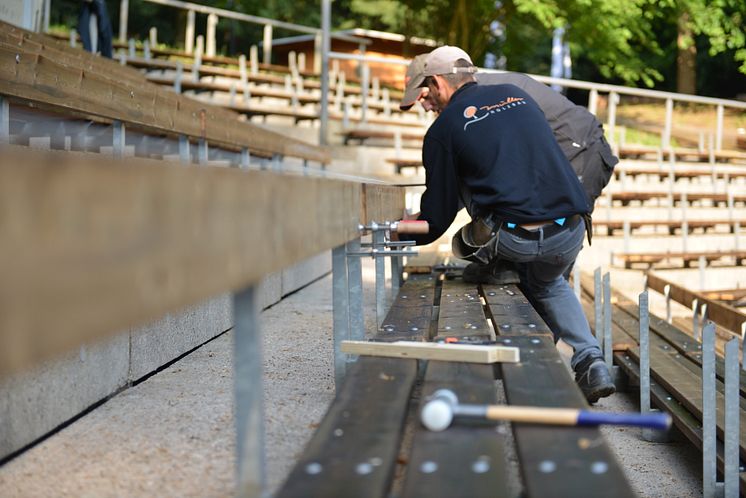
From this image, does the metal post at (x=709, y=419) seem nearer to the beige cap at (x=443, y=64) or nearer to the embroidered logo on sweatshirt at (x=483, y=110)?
the embroidered logo on sweatshirt at (x=483, y=110)

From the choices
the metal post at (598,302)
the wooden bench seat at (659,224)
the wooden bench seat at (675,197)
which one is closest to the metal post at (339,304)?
the metal post at (598,302)

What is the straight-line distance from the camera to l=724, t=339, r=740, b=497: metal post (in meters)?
3.24

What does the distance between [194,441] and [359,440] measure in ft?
2.91

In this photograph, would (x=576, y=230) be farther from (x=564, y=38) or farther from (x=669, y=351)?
(x=564, y=38)

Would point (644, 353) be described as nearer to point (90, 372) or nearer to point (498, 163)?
point (498, 163)

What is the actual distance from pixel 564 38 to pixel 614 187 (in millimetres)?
10684

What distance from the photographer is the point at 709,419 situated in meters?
3.43

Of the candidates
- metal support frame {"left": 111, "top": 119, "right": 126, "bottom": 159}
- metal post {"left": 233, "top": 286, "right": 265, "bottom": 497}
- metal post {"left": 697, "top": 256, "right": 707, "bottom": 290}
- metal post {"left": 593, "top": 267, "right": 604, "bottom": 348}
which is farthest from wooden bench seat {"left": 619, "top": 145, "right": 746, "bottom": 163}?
metal post {"left": 233, "top": 286, "right": 265, "bottom": 497}

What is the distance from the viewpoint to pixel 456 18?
22.8m

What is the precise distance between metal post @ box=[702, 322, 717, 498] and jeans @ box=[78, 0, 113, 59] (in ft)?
27.7

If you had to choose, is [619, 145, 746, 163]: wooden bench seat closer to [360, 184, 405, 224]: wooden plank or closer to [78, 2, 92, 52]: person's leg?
[78, 2, 92, 52]: person's leg

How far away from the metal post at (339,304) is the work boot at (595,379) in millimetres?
1419

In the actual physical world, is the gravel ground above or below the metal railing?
below

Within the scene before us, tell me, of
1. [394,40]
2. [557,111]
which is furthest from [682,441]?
[394,40]
